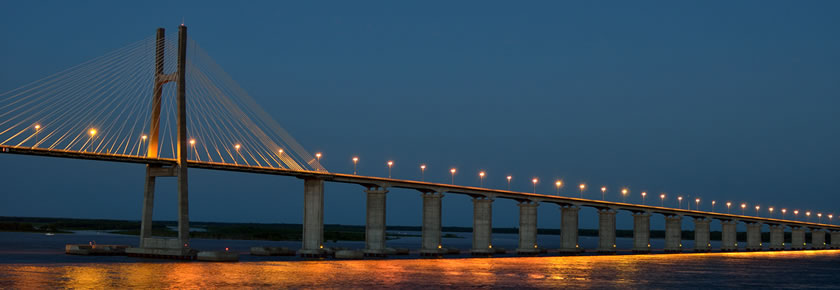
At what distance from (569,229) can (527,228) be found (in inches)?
511

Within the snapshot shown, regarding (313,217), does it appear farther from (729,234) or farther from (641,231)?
(729,234)

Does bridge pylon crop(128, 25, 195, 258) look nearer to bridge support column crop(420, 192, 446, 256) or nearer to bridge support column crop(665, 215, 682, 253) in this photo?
bridge support column crop(420, 192, 446, 256)

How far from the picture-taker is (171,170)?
84.0 metres

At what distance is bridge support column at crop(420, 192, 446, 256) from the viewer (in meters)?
115

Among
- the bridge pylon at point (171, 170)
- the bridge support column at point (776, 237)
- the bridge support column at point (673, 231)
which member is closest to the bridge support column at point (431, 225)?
the bridge pylon at point (171, 170)

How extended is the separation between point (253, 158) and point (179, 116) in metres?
13.5

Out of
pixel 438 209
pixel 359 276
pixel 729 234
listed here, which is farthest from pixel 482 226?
pixel 729 234

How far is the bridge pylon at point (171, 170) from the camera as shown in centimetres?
8275

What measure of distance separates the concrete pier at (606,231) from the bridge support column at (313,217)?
188 feet

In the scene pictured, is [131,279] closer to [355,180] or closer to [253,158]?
[253,158]

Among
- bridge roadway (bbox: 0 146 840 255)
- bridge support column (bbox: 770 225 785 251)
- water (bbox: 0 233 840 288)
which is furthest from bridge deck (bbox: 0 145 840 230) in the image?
bridge support column (bbox: 770 225 785 251)

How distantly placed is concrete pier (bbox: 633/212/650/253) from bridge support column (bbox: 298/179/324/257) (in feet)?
235

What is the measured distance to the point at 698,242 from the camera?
172 meters

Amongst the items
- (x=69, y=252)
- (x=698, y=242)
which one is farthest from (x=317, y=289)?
(x=698, y=242)
